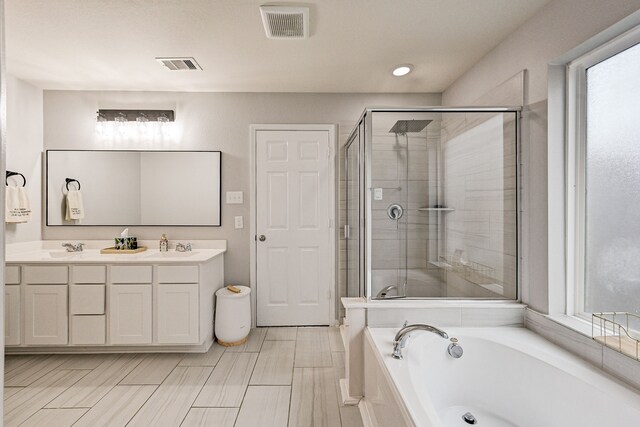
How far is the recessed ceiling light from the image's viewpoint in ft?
9.24

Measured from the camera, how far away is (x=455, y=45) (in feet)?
8.06

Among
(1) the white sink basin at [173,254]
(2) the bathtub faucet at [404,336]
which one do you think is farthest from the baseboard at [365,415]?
(1) the white sink basin at [173,254]

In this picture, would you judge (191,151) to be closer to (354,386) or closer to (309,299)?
(309,299)

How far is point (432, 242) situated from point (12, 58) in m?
3.46

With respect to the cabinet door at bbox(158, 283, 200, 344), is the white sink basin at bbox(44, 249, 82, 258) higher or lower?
higher

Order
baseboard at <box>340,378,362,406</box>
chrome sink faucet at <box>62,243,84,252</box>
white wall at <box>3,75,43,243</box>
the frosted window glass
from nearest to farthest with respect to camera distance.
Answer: the frosted window glass
baseboard at <box>340,378,362,406</box>
white wall at <box>3,75,43,243</box>
chrome sink faucet at <box>62,243,84,252</box>

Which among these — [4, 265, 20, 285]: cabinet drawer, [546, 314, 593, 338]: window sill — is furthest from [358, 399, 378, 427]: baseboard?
[4, 265, 20, 285]: cabinet drawer

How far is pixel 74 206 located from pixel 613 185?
406 centimetres

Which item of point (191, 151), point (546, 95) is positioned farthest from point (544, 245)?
point (191, 151)

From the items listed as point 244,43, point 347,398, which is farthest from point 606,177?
point 244,43

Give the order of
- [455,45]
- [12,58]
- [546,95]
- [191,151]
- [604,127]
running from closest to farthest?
1. [604,127]
2. [546,95]
3. [455,45]
4. [12,58]
5. [191,151]

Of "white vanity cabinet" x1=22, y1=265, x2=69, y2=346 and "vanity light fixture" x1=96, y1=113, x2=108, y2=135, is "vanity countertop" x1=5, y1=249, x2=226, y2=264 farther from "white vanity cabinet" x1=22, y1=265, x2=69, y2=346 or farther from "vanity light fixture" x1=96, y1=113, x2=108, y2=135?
"vanity light fixture" x1=96, y1=113, x2=108, y2=135

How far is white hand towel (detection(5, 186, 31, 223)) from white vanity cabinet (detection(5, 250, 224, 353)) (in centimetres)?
39

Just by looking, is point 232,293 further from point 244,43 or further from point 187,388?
point 244,43
